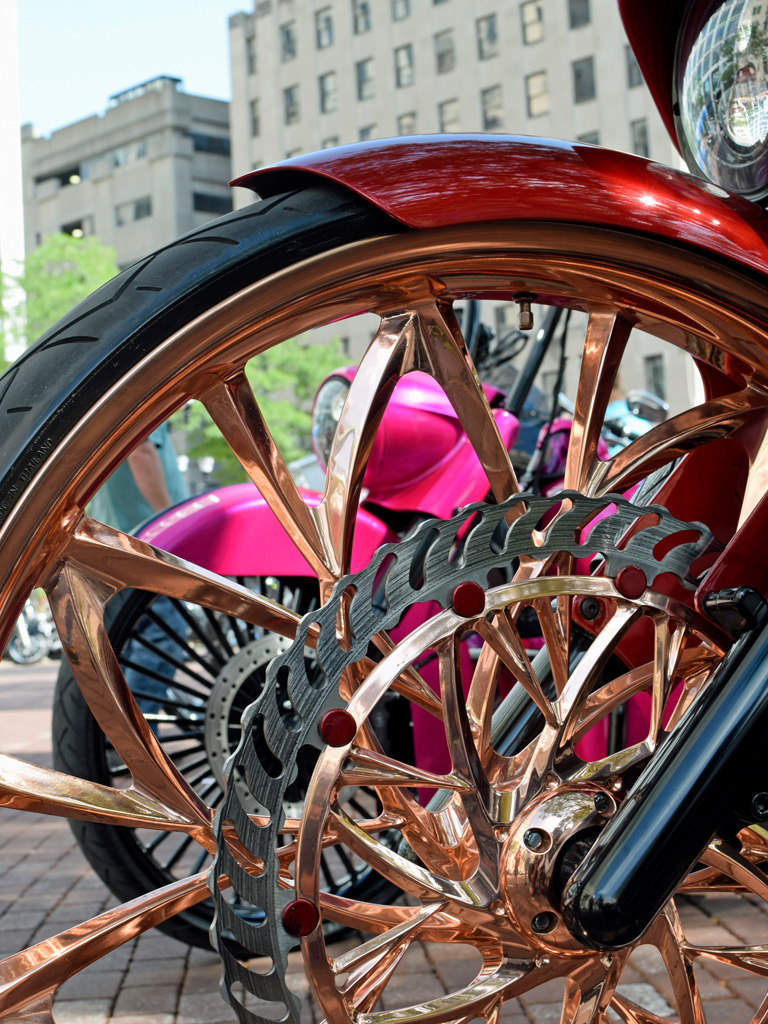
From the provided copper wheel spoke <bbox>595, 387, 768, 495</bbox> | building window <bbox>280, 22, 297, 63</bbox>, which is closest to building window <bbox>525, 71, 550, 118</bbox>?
building window <bbox>280, 22, 297, 63</bbox>

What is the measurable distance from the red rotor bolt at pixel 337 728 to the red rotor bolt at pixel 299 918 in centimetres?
16

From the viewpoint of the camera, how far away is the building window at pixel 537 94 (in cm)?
3816

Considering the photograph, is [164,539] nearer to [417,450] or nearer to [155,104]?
[417,450]

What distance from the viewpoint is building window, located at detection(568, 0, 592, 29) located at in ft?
122

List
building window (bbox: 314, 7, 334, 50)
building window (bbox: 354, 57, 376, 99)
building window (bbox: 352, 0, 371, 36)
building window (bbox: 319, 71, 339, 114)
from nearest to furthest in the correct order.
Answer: building window (bbox: 354, 57, 376, 99)
building window (bbox: 352, 0, 371, 36)
building window (bbox: 319, 71, 339, 114)
building window (bbox: 314, 7, 334, 50)

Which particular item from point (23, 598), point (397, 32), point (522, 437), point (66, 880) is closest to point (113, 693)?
point (23, 598)

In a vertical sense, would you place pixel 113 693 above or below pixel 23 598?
below

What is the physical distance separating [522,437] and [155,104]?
58197 millimetres


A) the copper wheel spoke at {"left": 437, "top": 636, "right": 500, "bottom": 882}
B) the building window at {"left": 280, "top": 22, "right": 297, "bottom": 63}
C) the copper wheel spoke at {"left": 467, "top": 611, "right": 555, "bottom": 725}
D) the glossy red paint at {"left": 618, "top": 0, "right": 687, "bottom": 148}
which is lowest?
the copper wheel spoke at {"left": 437, "top": 636, "right": 500, "bottom": 882}

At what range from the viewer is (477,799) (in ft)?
3.68

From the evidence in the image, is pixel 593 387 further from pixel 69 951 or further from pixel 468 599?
pixel 69 951

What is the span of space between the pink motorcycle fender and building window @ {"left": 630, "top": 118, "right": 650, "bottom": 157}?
3489 centimetres

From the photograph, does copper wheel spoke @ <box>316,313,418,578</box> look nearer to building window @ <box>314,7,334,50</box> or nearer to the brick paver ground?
the brick paver ground

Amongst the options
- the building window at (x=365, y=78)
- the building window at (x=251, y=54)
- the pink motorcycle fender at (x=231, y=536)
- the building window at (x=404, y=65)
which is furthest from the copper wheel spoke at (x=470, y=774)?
the building window at (x=251, y=54)
